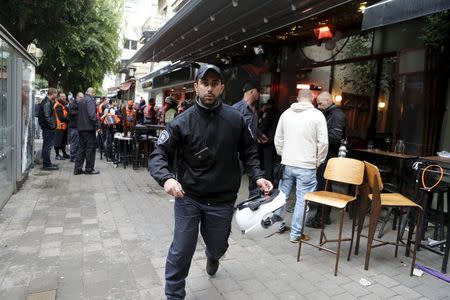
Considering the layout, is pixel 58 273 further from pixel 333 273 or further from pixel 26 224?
pixel 333 273

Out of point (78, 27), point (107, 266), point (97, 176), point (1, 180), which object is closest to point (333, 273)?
point (107, 266)

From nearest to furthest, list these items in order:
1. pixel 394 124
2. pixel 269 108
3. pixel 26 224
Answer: pixel 26 224, pixel 394 124, pixel 269 108

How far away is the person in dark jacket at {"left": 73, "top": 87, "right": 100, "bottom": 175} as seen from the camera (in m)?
8.07

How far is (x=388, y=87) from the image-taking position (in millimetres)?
6590

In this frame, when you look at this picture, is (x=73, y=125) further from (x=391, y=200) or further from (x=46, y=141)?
(x=391, y=200)

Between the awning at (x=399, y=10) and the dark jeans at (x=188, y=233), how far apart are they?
8.44 feet

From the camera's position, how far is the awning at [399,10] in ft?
11.1

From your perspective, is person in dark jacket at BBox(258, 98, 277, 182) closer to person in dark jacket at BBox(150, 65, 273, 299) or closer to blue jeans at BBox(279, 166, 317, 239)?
blue jeans at BBox(279, 166, 317, 239)

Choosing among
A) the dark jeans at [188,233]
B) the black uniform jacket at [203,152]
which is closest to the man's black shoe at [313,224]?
the dark jeans at [188,233]

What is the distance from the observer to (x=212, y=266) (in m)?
3.41

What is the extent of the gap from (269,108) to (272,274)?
4528mm

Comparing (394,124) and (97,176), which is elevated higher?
(394,124)

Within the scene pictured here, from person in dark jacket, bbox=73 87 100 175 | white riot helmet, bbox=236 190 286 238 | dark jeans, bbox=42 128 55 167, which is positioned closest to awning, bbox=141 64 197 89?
person in dark jacket, bbox=73 87 100 175

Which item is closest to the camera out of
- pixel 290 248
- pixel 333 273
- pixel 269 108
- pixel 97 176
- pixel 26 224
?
pixel 333 273
